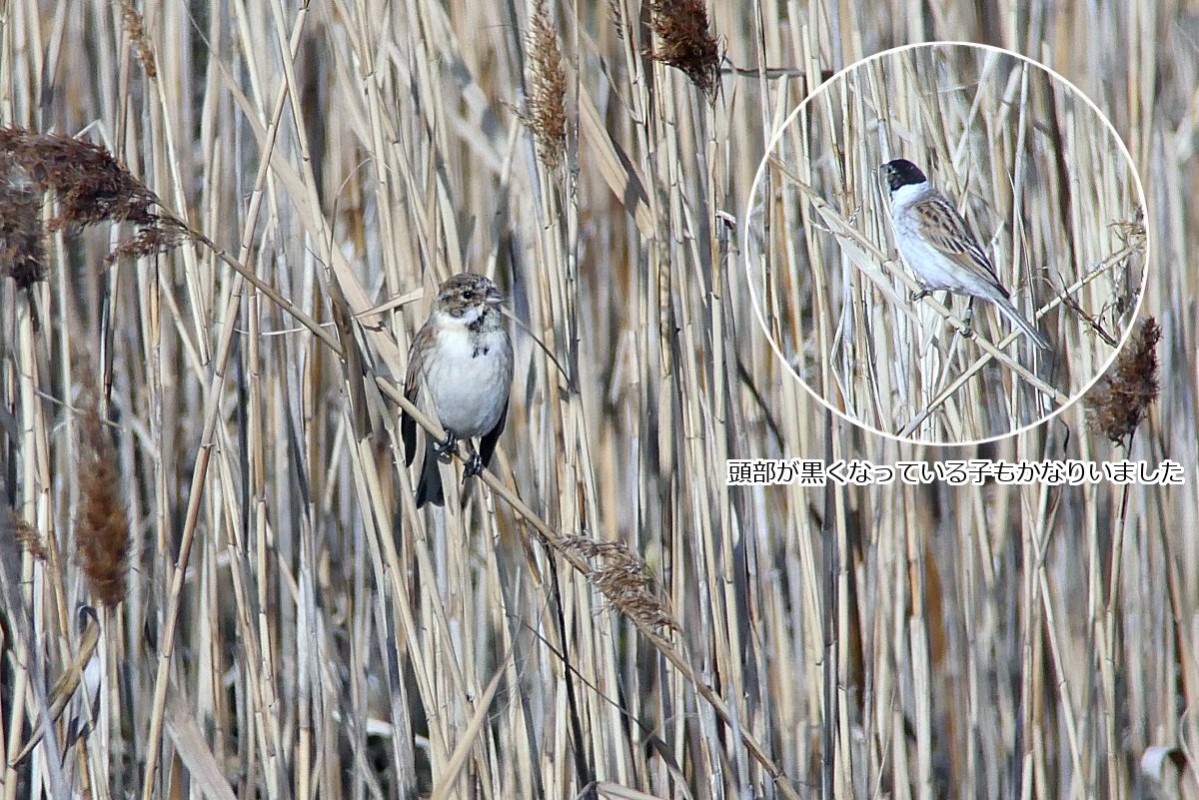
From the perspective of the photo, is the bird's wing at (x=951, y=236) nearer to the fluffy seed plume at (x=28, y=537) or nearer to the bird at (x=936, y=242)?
the bird at (x=936, y=242)

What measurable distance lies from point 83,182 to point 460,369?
70 cm

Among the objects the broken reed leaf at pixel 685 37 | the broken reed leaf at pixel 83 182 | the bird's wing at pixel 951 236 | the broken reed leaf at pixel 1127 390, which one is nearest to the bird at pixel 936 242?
the bird's wing at pixel 951 236

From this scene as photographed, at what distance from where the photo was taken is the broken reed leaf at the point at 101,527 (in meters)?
1.40

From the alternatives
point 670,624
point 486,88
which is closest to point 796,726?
point 670,624

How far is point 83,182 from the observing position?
1450mm

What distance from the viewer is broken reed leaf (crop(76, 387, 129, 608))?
4.58 ft

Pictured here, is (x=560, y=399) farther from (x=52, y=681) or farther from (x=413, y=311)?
(x=52, y=681)

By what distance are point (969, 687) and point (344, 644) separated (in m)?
1.30

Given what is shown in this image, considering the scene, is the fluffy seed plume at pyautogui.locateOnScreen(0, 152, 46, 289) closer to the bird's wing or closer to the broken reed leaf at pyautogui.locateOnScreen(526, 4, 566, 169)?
the broken reed leaf at pyautogui.locateOnScreen(526, 4, 566, 169)

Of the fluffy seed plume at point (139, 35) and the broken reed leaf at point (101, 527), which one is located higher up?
the fluffy seed plume at point (139, 35)

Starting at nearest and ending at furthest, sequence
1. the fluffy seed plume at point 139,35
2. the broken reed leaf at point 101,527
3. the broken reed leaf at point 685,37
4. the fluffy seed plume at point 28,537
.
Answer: the broken reed leaf at point 101,527 → the broken reed leaf at point 685,37 → the fluffy seed plume at point 28,537 → the fluffy seed plume at point 139,35

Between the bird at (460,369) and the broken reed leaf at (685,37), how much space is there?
→ 528 mm

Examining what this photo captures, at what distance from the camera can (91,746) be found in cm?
184

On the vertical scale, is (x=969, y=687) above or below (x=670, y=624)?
below
